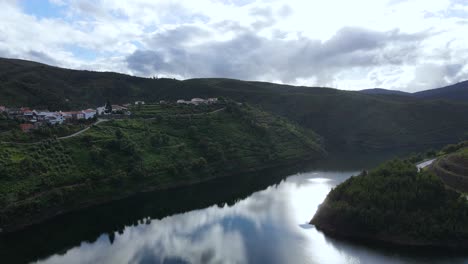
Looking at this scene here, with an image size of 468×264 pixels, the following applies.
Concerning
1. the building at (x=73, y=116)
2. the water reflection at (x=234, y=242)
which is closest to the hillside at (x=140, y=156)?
the water reflection at (x=234, y=242)

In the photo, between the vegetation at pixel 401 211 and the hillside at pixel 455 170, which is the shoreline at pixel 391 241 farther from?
the hillside at pixel 455 170

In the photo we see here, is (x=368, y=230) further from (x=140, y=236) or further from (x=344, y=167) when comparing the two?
(x=344, y=167)

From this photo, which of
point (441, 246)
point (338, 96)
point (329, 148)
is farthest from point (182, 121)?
point (338, 96)

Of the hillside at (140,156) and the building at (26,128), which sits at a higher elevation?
the building at (26,128)

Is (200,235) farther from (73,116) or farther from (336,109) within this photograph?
(336,109)

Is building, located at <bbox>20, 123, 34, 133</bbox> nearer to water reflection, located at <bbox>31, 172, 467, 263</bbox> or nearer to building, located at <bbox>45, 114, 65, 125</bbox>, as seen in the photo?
building, located at <bbox>45, 114, 65, 125</bbox>

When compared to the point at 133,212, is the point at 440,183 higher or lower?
higher

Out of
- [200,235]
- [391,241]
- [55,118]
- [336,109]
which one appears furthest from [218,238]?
[336,109]
